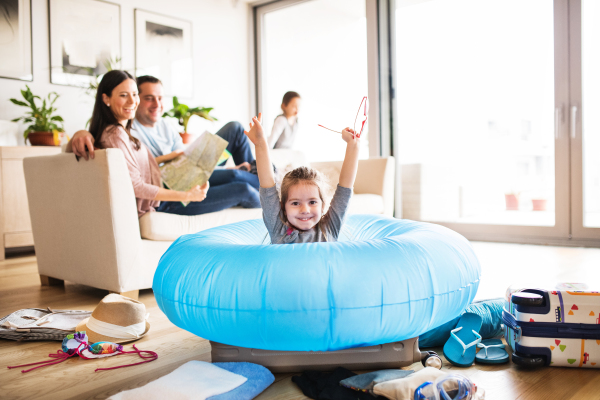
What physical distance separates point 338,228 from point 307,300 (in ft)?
1.84

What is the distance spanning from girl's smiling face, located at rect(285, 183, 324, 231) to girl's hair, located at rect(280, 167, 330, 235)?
0.05ft

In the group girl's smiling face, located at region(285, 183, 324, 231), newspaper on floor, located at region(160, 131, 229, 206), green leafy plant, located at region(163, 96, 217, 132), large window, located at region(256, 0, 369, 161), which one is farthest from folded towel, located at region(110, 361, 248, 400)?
large window, located at region(256, 0, 369, 161)

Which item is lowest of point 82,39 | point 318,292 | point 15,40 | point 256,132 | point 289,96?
point 318,292

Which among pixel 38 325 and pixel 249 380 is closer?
pixel 249 380

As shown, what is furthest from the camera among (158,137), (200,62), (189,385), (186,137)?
(200,62)

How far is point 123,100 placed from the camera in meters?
2.41

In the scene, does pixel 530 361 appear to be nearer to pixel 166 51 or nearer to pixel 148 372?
pixel 148 372

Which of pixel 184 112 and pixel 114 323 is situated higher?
pixel 184 112

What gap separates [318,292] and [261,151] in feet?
1.97

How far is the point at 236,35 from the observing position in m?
5.81

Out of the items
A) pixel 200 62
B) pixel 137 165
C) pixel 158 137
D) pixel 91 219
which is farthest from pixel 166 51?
pixel 91 219

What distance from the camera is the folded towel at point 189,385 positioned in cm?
116

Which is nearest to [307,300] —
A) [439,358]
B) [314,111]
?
[439,358]

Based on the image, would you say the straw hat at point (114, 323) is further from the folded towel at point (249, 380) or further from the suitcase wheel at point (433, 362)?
the suitcase wheel at point (433, 362)
